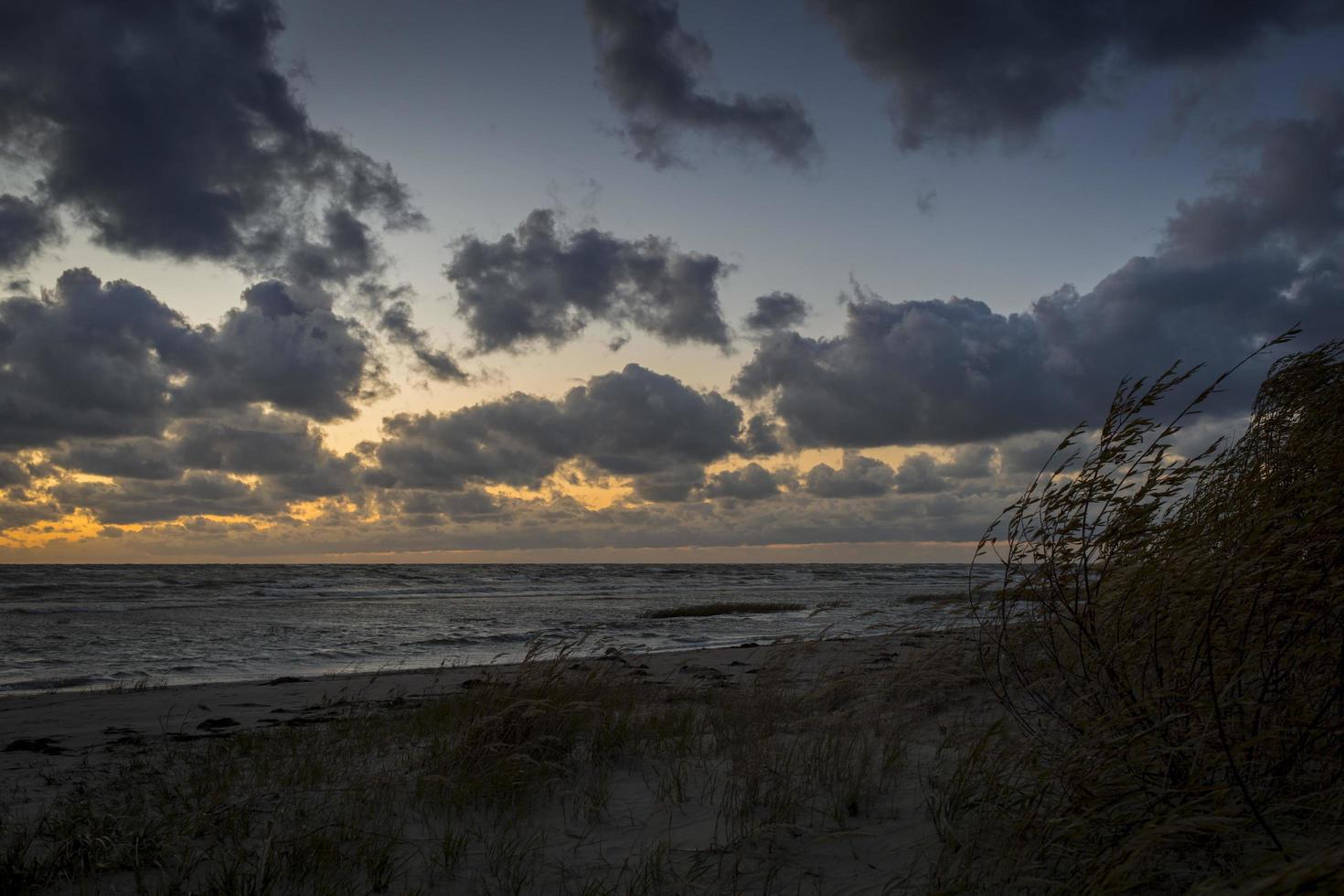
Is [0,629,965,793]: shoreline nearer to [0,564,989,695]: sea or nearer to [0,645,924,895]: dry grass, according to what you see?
[0,645,924,895]: dry grass

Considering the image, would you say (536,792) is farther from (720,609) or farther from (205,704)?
(720,609)

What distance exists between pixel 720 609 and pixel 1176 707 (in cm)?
3292

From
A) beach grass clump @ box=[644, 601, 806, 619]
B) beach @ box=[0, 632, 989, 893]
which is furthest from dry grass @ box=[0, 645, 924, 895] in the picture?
beach grass clump @ box=[644, 601, 806, 619]

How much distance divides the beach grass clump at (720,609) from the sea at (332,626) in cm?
55

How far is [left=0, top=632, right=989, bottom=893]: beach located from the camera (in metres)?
4.34

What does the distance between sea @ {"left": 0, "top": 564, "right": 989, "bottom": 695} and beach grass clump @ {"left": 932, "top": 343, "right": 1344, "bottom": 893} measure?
1.93 metres

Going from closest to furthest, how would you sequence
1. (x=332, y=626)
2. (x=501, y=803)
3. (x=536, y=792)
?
(x=501, y=803)
(x=536, y=792)
(x=332, y=626)

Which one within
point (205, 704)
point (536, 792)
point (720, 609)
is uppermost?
point (536, 792)

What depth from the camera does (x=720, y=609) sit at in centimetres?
3594

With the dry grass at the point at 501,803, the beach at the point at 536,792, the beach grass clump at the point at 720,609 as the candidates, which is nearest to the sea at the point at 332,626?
the beach grass clump at the point at 720,609

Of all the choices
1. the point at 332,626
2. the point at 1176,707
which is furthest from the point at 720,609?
the point at 1176,707

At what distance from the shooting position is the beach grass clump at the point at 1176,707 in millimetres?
3156

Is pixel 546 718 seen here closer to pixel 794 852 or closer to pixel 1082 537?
pixel 794 852

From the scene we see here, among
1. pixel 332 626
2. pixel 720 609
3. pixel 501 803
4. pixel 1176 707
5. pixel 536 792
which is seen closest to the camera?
pixel 1176 707
